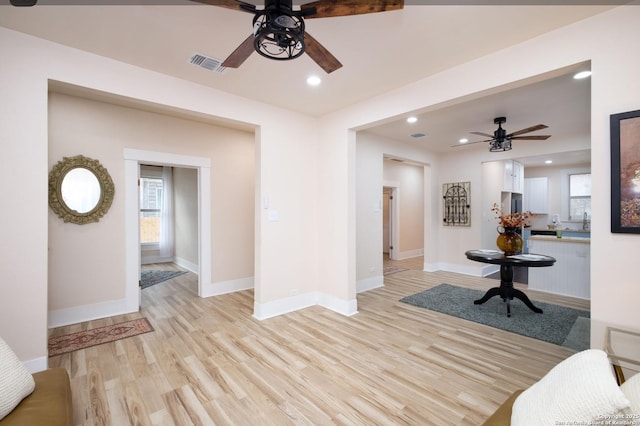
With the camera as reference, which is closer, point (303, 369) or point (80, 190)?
point (303, 369)

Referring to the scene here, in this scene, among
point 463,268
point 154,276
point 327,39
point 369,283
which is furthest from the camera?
point 463,268

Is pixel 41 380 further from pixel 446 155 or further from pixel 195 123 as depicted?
pixel 446 155

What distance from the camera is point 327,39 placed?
7.66 ft

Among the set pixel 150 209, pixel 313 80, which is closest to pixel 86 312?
pixel 313 80

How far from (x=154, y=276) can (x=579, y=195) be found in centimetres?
1073

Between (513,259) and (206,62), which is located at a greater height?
(206,62)

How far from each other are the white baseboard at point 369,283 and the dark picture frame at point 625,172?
11.6ft

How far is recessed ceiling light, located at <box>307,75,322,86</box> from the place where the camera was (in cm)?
297

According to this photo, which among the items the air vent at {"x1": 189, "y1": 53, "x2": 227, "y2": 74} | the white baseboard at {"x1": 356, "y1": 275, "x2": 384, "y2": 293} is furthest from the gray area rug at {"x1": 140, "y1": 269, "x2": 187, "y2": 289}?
the air vent at {"x1": 189, "y1": 53, "x2": 227, "y2": 74}

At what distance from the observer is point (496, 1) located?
1.89m

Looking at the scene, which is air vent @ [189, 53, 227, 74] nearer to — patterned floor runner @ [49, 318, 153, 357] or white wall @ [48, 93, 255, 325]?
white wall @ [48, 93, 255, 325]

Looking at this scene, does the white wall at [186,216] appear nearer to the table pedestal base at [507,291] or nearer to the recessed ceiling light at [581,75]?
the table pedestal base at [507,291]

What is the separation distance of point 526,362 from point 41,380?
3.64 m

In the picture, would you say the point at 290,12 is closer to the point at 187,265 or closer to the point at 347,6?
the point at 347,6
